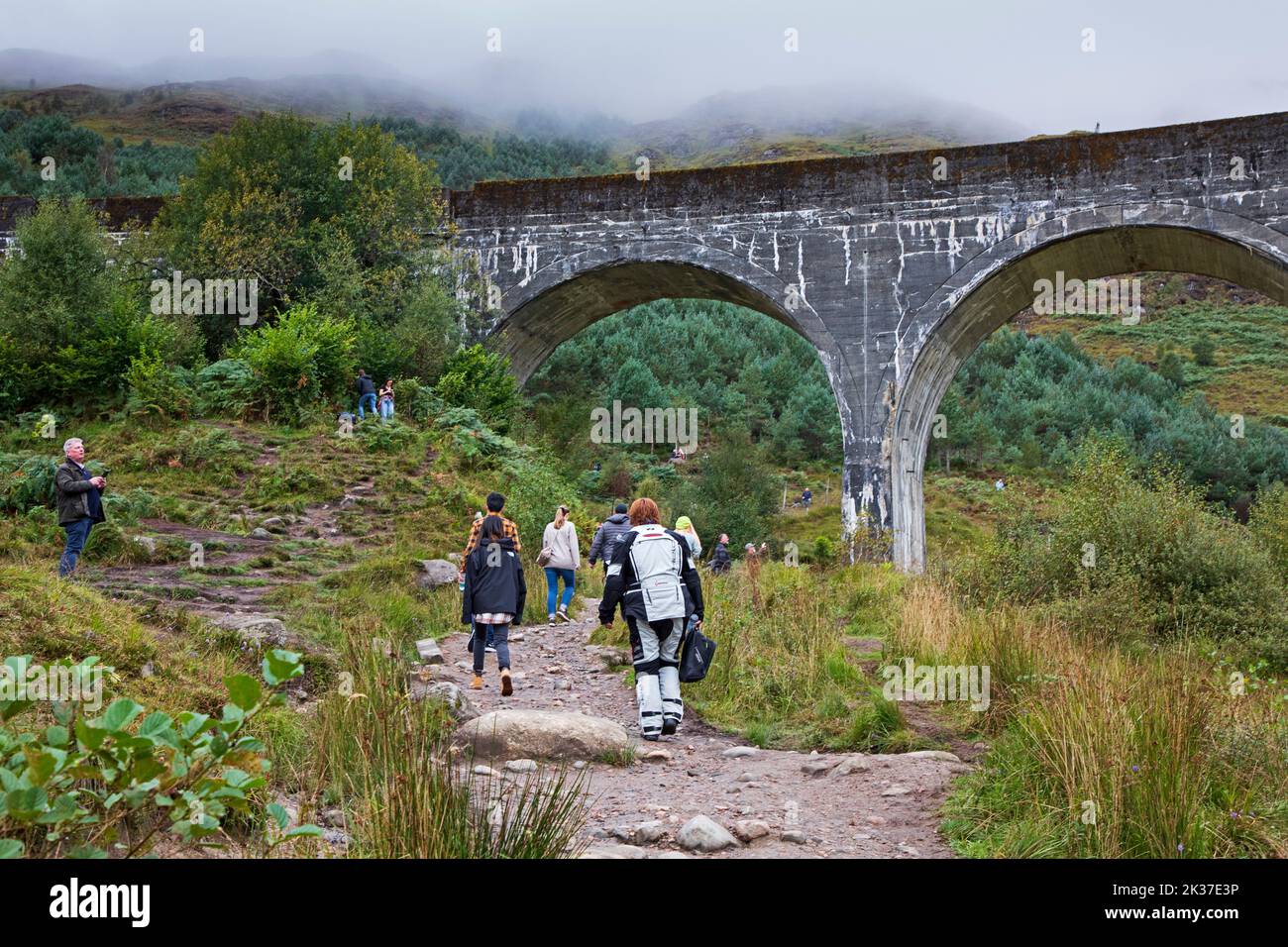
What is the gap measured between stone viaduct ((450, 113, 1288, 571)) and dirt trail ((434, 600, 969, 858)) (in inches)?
460

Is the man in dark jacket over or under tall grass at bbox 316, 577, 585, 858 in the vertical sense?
over

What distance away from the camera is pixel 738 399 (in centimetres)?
4338

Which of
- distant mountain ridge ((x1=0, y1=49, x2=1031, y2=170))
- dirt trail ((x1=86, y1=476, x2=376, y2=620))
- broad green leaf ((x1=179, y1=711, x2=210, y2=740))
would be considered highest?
distant mountain ridge ((x1=0, y1=49, x2=1031, y2=170))

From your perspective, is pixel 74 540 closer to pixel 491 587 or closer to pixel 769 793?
pixel 491 587

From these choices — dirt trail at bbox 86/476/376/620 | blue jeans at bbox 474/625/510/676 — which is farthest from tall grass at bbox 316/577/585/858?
dirt trail at bbox 86/476/376/620

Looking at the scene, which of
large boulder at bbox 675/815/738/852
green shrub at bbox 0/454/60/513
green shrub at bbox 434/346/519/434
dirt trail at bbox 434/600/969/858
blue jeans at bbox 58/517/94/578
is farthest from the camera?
green shrub at bbox 434/346/519/434

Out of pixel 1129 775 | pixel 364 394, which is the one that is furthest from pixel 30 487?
pixel 1129 775

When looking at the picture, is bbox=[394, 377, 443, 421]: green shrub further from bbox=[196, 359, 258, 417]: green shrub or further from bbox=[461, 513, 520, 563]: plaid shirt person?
bbox=[461, 513, 520, 563]: plaid shirt person

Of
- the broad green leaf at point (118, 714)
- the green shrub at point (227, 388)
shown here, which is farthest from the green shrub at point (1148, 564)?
the green shrub at point (227, 388)

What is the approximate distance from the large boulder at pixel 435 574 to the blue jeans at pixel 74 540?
3.37 metres

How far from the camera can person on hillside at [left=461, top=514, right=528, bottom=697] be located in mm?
9422

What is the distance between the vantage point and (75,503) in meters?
11.2

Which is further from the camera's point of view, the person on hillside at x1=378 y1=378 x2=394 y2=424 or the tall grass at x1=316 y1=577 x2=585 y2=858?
the person on hillside at x1=378 y1=378 x2=394 y2=424

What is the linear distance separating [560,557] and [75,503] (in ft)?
15.8
